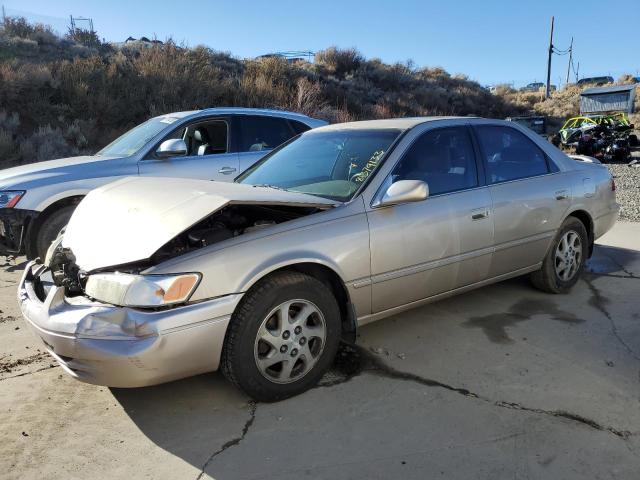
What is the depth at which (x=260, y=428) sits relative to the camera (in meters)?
2.87

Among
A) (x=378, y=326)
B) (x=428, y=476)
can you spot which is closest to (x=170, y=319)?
(x=428, y=476)

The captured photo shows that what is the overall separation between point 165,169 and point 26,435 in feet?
12.1

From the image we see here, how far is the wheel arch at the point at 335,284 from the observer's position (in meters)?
3.19

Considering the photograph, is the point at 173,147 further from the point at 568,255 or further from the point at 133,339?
the point at 568,255

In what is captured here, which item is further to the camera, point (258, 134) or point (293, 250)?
point (258, 134)

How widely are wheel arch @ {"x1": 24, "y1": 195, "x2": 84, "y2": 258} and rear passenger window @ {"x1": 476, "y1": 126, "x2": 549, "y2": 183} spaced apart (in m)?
4.11

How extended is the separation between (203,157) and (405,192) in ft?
11.9

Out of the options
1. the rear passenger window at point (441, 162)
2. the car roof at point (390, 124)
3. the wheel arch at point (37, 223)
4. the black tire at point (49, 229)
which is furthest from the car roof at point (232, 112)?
the rear passenger window at point (441, 162)

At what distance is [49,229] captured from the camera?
5.40m

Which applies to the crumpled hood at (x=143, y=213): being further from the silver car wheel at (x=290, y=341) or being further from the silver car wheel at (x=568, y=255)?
the silver car wheel at (x=568, y=255)

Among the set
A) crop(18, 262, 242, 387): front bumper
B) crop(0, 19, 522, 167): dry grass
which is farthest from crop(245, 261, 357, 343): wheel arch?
crop(0, 19, 522, 167): dry grass

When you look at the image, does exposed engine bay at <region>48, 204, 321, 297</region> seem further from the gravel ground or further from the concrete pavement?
the gravel ground

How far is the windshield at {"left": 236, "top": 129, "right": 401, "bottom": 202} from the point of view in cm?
371

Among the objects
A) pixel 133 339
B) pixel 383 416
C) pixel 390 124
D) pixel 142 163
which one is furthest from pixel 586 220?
pixel 142 163
